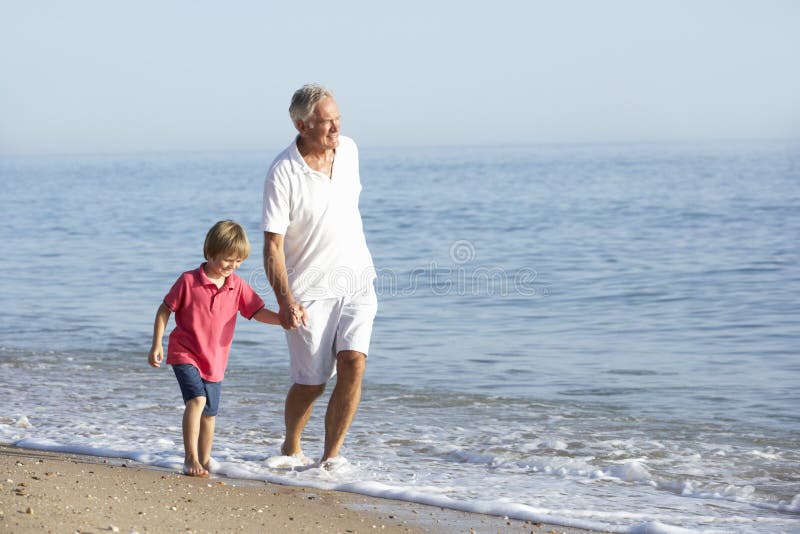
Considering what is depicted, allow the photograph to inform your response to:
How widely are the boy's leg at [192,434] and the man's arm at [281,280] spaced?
528mm

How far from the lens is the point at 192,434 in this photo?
14.9ft

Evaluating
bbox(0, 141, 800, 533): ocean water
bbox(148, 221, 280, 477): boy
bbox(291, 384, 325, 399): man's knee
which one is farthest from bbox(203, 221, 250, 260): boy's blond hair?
bbox(0, 141, 800, 533): ocean water

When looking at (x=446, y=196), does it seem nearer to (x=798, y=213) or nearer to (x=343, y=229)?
(x=798, y=213)

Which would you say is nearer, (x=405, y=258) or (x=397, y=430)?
(x=397, y=430)

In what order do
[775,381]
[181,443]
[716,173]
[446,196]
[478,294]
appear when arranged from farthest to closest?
[716,173], [446,196], [478,294], [775,381], [181,443]

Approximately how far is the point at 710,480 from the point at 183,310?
266 centimetres

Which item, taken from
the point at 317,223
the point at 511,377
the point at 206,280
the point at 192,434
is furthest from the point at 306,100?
the point at 511,377

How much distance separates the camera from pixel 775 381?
7418 mm

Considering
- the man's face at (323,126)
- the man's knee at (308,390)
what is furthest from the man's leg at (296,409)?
the man's face at (323,126)

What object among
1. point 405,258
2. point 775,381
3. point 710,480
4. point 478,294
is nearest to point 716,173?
point 405,258

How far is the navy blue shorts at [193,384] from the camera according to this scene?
447 centimetres

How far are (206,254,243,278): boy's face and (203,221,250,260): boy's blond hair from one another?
0.02m

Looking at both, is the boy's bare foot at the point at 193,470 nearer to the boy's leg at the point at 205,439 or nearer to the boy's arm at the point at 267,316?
the boy's leg at the point at 205,439

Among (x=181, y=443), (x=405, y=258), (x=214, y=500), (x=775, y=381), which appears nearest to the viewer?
(x=214, y=500)
